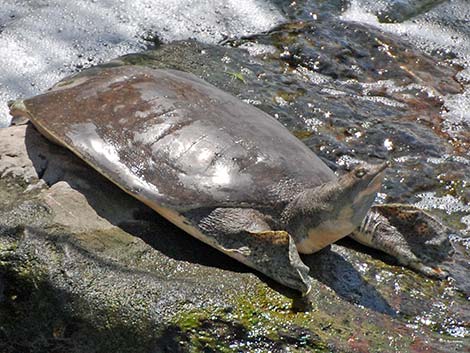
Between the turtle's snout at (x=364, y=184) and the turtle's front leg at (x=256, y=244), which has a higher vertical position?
the turtle's snout at (x=364, y=184)

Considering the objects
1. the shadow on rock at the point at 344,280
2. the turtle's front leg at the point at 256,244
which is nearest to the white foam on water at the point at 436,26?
the shadow on rock at the point at 344,280

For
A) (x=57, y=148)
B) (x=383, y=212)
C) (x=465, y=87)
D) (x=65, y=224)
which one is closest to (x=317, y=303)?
(x=383, y=212)

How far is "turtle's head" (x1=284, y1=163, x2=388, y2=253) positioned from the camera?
123 inches

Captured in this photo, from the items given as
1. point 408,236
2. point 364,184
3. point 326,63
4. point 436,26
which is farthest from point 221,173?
point 436,26

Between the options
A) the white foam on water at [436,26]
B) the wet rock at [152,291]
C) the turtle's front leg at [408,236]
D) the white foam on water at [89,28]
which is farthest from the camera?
the white foam on water at [436,26]

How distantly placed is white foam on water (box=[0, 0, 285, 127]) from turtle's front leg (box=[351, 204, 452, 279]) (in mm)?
2162

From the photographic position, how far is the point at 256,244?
3.19 metres

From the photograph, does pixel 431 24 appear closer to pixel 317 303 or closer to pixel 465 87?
pixel 465 87

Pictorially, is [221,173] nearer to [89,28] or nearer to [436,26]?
[89,28]

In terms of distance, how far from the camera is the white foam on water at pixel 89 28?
5.12 meters

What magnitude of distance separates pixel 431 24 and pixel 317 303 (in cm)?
401

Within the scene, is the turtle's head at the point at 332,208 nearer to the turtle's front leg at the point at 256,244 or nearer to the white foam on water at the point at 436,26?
the turtle's front leg at the point at 256,244

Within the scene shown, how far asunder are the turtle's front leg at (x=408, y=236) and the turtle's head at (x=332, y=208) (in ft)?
1.03

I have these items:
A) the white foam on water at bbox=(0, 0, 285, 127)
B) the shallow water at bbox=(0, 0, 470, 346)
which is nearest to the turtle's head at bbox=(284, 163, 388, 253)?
the shallow water at bbox=(0, 0, 470, 346)
